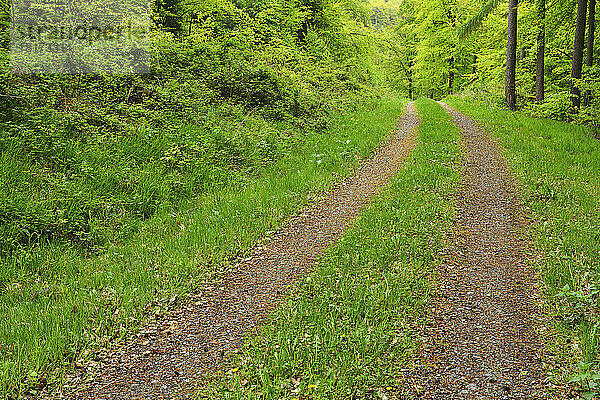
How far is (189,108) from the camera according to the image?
42.7 ft

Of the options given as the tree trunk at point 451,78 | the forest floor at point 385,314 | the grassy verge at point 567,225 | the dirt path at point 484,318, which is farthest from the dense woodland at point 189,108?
the tree trunk at point 451,78

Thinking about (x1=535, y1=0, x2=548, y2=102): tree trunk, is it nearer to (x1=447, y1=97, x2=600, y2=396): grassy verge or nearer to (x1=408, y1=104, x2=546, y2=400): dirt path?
(x1=447, y1=97, x2=600, y2=396): grassy verge

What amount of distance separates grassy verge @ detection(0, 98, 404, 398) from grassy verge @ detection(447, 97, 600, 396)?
15.3 feet

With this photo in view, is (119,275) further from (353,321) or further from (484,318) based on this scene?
(484,318)

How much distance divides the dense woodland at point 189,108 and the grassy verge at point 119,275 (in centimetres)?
7

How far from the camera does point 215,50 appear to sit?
51.2 ft

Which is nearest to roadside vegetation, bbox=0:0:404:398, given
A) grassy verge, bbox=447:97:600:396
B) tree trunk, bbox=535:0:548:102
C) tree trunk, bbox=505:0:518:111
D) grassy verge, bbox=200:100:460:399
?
grassy verge, bbox=200:100:460:399

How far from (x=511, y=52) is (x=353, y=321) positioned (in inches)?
848

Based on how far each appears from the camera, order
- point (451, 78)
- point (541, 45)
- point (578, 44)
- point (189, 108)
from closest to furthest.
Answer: point (189, 108)
point (578, 44)
point (541, 45)
point (451, 78)

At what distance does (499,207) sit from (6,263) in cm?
883

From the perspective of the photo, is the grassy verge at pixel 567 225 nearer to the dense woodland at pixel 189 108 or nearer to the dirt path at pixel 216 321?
the dirt path at pixel 216 321

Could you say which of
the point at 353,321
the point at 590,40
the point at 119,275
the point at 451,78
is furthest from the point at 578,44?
the point at 451,78

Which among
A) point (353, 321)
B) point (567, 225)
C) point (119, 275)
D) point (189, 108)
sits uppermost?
point (189, 108)

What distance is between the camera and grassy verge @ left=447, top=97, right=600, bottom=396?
4430 mm
